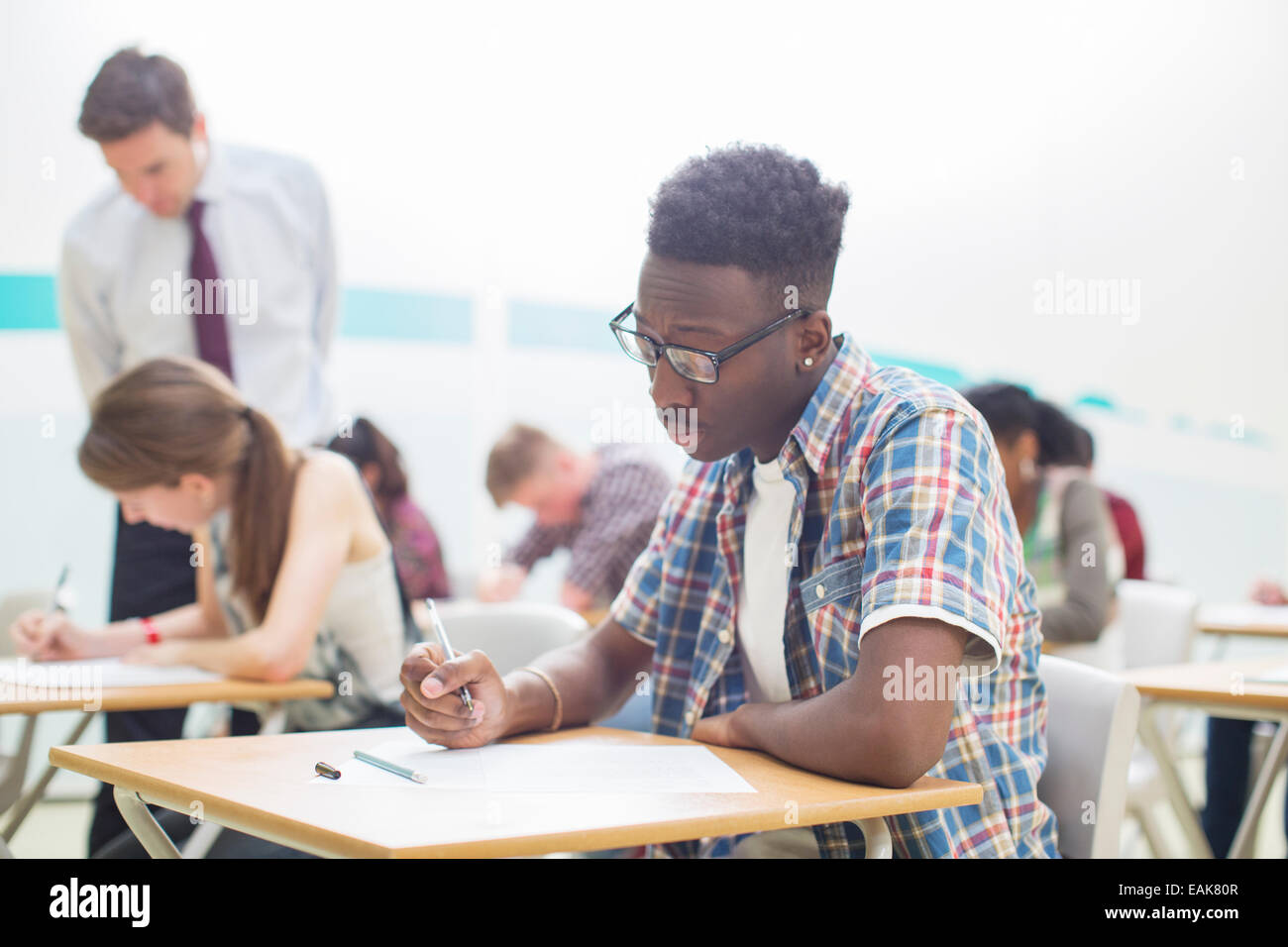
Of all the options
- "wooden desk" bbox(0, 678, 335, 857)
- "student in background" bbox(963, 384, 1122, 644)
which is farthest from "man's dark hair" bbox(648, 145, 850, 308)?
"student in background" bbox(963, 384, 1122, 644)

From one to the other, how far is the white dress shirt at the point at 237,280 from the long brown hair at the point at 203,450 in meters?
0.53

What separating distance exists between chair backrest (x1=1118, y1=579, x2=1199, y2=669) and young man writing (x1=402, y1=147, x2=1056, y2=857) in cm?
160

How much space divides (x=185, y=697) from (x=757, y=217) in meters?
1.22

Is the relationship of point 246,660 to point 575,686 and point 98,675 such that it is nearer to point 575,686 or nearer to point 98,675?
point 98,675

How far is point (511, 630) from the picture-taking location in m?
2.07

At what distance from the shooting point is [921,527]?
1.12 metres

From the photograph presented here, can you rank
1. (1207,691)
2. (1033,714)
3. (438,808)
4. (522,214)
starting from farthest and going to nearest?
1. (522,214)
2. (1207,691)
3. (1033,714)
4. (438,808)

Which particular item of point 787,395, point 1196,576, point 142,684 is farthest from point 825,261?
point 1196,576

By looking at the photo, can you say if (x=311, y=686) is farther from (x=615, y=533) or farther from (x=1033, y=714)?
(x=615, y=533)

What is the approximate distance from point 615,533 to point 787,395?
1.99m

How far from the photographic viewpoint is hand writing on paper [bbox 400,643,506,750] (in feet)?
3.96

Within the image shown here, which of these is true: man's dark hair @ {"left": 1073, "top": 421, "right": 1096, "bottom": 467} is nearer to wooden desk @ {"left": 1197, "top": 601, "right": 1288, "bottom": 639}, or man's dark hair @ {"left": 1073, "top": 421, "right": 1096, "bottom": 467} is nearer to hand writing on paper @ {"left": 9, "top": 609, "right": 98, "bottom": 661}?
wooden desk @ {"left": 1197, "top": 601, "right": 1288, "bottom": 639}

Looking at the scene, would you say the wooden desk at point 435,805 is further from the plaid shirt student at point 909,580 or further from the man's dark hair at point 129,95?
the man's dark hair at point 129,95

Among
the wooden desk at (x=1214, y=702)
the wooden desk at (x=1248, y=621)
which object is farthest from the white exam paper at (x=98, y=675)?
the wooden desk at (x=1248, y=621)
